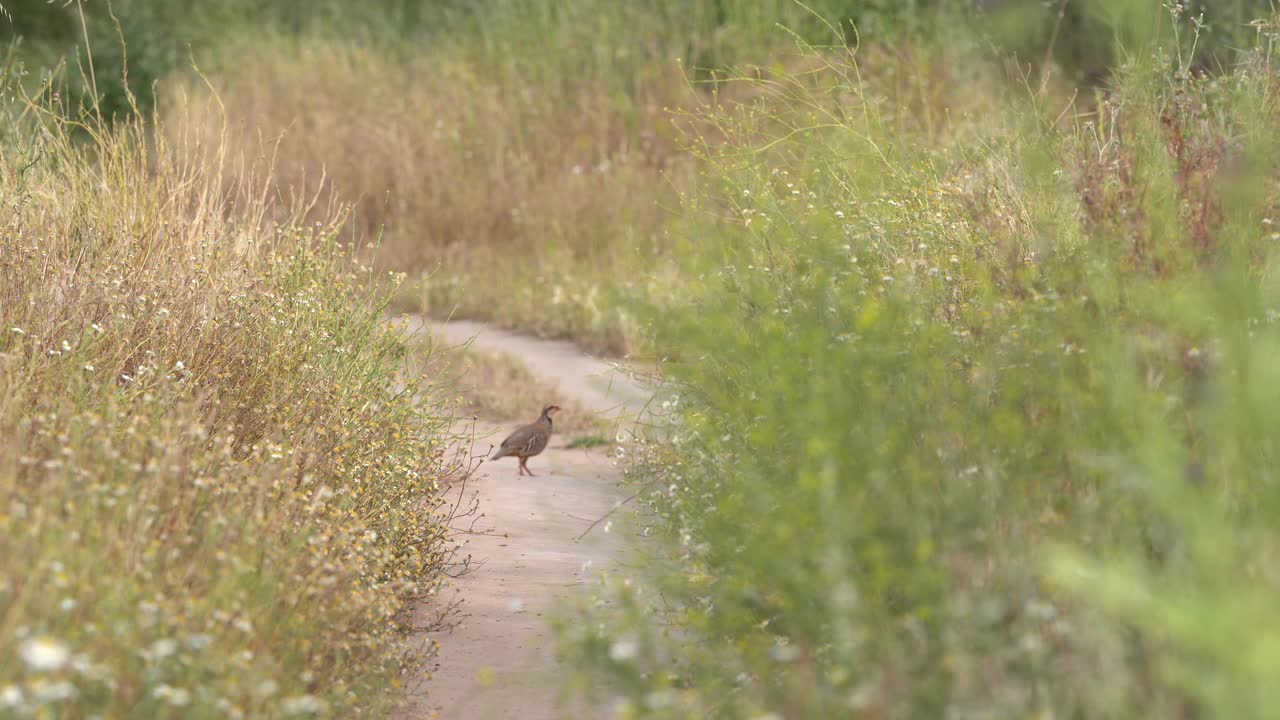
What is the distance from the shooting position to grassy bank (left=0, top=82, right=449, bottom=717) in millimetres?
2951

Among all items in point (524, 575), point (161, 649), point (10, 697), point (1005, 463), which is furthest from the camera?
point (524, 575)

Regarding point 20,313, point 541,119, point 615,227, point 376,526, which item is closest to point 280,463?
point 376,526

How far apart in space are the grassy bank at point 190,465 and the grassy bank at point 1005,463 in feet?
2.49

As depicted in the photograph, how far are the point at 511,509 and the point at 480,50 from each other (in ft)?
29.4

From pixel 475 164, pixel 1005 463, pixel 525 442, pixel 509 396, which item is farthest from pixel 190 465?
pixel 475 164

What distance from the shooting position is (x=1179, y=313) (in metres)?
3.22

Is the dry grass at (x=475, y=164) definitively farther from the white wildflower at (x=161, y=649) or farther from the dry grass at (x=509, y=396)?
the white wildflower at (x=161, y=649)

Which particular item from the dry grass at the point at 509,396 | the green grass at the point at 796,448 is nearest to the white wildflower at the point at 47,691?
the green grass at the point at 796,448

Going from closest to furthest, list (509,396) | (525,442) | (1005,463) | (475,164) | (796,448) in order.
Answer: (1005,463)
(796,448)
(525,442)
(509,396)
(475,164)

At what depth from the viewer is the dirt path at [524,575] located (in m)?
A: 4.19

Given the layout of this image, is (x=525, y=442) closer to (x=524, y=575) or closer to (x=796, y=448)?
(x=524, y=575)

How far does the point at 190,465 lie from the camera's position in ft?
11.7

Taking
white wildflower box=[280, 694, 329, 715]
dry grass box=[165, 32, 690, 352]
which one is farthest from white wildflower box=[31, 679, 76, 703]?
dry grass box=[165, 32, 690, 352]

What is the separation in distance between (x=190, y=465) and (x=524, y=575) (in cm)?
203
